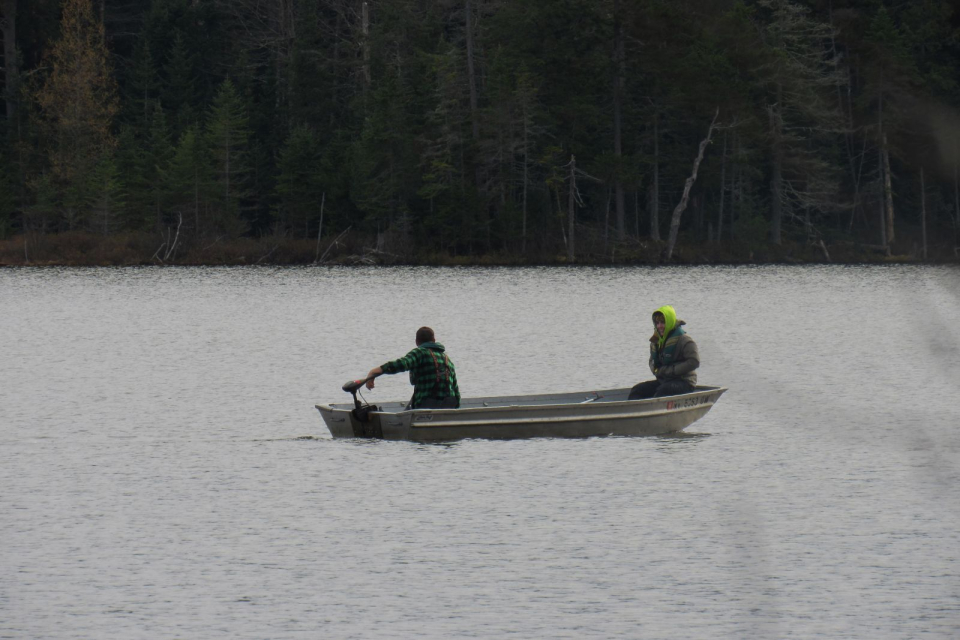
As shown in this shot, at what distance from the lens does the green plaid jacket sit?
2091 cm

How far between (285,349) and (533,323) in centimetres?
1227

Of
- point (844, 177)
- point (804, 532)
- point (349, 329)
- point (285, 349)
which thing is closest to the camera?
point (804, 532)

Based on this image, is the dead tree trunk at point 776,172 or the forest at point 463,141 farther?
the dead tree trunk at point 776,172

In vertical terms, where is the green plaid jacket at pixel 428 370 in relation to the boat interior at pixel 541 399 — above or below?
above

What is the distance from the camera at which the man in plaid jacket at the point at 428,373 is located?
20859 millimetres

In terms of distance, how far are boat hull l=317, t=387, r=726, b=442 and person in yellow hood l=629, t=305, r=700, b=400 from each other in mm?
288

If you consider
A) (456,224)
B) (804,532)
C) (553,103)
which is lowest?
(804,532)

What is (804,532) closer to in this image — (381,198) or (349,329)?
(349,329)

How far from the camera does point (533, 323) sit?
174 ft

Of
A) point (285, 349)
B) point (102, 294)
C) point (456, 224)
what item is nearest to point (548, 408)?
point (285, 349)

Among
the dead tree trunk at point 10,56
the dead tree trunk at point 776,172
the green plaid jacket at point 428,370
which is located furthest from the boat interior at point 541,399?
the dead tree trunk at point 10,56

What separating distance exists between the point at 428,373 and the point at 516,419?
1.61m

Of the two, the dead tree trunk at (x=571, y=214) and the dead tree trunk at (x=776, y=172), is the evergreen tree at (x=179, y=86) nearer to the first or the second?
the dead tree trunk at (x=571, y=214)

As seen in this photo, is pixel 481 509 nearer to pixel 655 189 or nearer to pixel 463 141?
pixel 463 141
